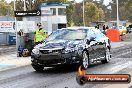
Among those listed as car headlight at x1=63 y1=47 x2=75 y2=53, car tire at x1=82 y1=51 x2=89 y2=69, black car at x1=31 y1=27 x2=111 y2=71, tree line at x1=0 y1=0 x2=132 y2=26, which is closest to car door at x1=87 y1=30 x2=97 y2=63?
black car at x1=31 y1=27 x2=111 y2=71

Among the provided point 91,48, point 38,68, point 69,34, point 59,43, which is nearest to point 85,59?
point 91,48

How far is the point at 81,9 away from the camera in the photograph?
125m

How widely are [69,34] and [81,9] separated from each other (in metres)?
111

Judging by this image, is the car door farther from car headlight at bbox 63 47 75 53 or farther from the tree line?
the tree line

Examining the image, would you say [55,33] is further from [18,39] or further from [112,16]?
[112,16]

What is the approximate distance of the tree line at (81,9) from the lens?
238 feet

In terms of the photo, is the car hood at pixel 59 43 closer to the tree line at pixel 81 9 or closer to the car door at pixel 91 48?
the car door at pixel 91 48

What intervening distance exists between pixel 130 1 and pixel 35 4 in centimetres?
6209

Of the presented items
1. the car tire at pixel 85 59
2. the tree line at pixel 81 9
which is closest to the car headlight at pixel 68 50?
the car tire at pixel 85 59

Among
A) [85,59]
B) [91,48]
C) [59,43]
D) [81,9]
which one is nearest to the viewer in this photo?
[59,43]

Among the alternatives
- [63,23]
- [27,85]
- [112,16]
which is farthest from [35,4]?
[112,16]

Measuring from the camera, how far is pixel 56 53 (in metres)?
13.2

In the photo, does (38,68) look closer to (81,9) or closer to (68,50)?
(68,50)

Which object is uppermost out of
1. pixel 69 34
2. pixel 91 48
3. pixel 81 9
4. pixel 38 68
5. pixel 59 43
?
pixel 81 9
